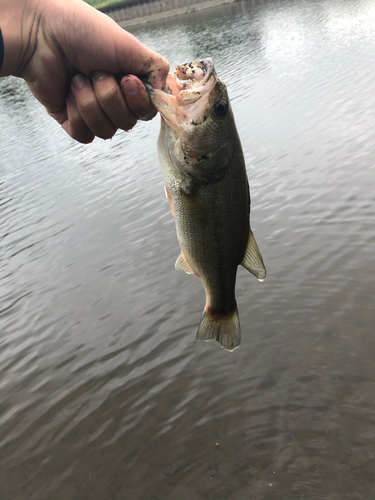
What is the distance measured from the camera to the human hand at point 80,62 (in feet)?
6.73

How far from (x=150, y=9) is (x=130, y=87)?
70027mm

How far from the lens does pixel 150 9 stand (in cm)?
6266

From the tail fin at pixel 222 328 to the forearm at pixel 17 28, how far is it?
1.99m

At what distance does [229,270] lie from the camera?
283 cm

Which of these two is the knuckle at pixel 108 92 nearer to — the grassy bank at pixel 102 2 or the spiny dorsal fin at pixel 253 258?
the spiny dorsal fin at pixel 253 258

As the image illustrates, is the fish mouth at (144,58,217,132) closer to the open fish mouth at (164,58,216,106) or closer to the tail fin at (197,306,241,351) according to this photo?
the open fish mouth at (164,58,216,106)

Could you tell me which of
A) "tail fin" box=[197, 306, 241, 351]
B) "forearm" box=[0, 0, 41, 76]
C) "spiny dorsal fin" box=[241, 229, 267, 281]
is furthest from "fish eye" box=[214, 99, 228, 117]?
"tail fin" box=[197, 306, 241, 351]

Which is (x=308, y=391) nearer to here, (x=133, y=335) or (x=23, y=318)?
(x=133, y=335)

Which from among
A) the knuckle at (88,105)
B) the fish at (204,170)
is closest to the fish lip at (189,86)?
the fish at (204,170)

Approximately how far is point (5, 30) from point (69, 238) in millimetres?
8467

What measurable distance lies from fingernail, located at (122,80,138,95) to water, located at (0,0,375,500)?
380 centimetres

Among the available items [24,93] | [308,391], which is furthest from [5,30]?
[24,93]

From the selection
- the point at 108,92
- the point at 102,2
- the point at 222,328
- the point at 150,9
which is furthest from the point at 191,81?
the point at 102,2

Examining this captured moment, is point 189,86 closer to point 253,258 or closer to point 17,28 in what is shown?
point 17,28
